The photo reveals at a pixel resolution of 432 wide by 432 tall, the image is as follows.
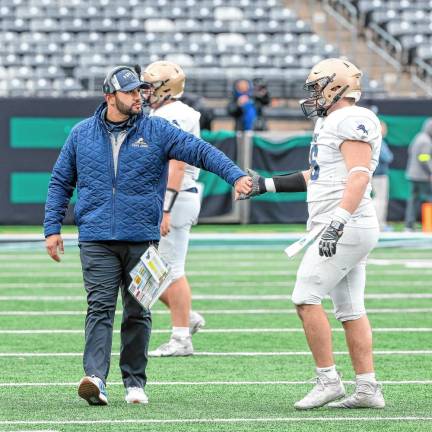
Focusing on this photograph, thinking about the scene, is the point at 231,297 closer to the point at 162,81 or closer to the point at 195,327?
the point at 195,327

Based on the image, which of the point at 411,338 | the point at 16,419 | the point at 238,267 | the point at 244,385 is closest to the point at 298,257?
the point at 238,267

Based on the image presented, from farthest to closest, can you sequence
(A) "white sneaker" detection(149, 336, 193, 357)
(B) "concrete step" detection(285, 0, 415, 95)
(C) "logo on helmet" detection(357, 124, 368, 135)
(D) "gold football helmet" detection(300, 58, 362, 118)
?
1. (B) "concrete step" detection(285, 0, 415, 95)
2. (A) "white sneaker" detection(149, 336, 193, 357)
3. (D) "gold football helmet" detection(300, 58, 362, 118)
4. (C) "logo on helmet" detection(357, 124, 368, 135)

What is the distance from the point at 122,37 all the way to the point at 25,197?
7012mm

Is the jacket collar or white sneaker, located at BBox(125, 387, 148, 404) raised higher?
the jacket collar

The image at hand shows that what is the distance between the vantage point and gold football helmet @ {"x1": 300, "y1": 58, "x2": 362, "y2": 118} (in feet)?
22.5

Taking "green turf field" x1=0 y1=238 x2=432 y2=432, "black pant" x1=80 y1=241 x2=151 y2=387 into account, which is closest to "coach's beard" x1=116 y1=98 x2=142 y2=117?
"black pant" x1=80 y1=241 x2=151 y2=387

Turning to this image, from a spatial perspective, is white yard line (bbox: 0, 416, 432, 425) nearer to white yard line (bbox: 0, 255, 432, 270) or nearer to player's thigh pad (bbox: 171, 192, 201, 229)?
player's thigh pad (bbox: 171, 192, 201, 229)

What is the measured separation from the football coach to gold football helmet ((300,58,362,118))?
1.70 ft

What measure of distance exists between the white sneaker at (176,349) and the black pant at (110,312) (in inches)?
72.4

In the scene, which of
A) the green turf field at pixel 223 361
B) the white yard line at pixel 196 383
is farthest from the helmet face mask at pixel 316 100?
the white yard line at pixel 196 383

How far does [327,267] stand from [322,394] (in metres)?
0.64

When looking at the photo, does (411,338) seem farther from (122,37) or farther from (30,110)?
(122,37)

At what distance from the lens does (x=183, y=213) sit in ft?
30.1

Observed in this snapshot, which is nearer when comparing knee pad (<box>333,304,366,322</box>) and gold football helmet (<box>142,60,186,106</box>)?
knee pad (<box>333,304,366,322</box>)
